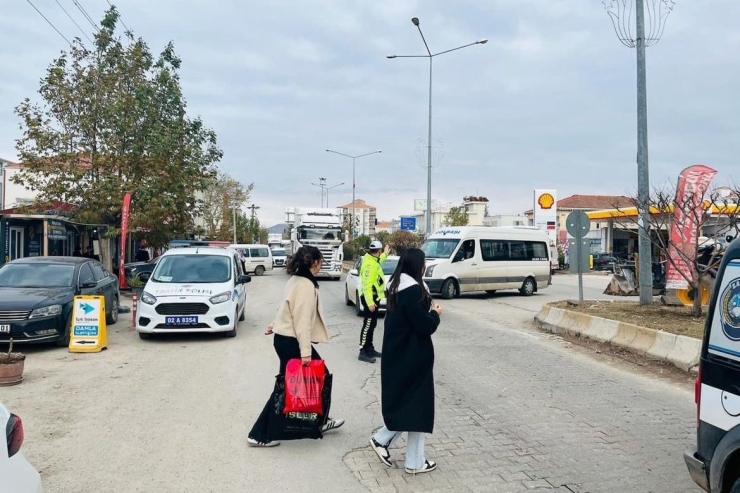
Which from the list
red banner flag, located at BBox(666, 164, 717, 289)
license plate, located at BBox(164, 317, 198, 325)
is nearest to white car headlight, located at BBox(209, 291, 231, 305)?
license plate, located at BBox(164, 317, 198, 325)

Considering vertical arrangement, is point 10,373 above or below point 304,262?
below

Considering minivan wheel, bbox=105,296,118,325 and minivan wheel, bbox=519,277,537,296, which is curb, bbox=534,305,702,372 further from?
minivan wheel, bbox=105,296,118,325

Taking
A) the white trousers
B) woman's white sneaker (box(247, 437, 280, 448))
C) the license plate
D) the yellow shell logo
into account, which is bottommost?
woman's white sneaker (box(247, 437, 280, 448))

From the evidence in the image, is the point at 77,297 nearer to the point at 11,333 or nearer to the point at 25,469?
the point at 11,333

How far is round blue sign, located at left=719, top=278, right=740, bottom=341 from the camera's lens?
3309 mm

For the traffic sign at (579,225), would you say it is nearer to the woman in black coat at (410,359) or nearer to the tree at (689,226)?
the tree at (689,226)

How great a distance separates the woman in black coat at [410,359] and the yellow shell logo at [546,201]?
40.7m

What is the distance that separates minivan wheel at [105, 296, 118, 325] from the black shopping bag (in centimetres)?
933

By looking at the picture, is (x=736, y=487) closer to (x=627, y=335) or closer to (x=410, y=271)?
(x=410, y=271)

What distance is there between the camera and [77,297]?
33.9 feet

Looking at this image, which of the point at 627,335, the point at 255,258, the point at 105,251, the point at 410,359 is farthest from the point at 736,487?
the point at 255,258

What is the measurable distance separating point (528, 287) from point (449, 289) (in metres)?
4.05

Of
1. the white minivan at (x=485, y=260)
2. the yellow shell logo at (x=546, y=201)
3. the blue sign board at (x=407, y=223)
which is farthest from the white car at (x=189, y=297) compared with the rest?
the yellow shell logo at (x=546, y=201)

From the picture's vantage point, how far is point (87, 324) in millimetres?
10281
